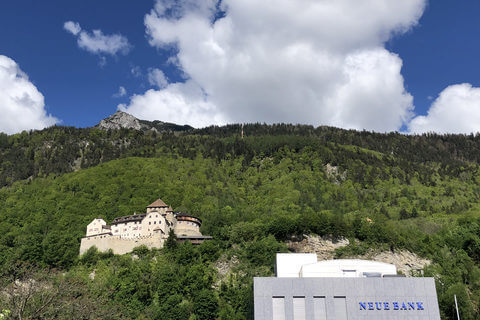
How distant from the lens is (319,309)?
5197 cm

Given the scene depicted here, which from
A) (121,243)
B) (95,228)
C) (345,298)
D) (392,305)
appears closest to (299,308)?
(345,298)

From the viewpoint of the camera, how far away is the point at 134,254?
90438 millimetres

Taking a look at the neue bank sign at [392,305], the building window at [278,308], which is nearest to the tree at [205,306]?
the building window at [278,308]

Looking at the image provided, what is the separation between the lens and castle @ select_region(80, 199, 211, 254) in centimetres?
9262

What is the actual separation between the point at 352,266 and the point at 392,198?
10170 centimetres

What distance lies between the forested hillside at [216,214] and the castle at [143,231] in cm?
279

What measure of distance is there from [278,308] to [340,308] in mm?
7186

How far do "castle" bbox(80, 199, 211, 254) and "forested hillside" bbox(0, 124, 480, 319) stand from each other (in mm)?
2787

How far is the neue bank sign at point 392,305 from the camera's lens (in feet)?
168

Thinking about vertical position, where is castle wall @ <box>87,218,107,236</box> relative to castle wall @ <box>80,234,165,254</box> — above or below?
above

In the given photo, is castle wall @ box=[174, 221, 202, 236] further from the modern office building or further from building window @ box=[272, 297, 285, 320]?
building window @ box=[272, 297, 285, 320]

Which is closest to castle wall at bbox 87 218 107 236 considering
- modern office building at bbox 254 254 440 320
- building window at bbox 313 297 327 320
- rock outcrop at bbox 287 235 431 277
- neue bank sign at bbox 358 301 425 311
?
rock outcrop at bbox 287 235 431 277

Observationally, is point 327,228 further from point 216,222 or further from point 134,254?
point 134,254

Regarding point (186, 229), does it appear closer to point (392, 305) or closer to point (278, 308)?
point (278, 308)
